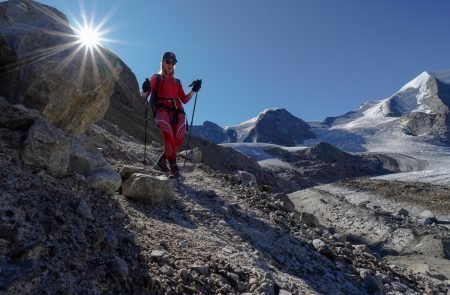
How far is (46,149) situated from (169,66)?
500cm

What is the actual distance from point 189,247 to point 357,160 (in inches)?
2716

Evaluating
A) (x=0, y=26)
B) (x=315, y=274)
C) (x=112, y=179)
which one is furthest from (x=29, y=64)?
(x=315, y=274)

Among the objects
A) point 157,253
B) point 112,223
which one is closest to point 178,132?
point 112,223

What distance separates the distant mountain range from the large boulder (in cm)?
10181

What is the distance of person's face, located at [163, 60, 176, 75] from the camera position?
9.10 meters

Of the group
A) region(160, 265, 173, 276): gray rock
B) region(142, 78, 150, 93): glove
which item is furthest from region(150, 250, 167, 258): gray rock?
region(142, 78, 150, 93): glove

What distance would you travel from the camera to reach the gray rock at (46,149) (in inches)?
171

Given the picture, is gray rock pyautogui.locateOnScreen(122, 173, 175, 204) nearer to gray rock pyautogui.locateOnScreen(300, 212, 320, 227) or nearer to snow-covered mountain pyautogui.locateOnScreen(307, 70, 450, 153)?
gray rock pyautogui.locateOnScreen(300, 212, 320, 227)

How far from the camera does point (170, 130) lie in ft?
29.3

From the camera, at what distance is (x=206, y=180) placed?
10.1 meters

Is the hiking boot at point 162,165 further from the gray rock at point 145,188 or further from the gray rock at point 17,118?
the gray rock at point 17,118

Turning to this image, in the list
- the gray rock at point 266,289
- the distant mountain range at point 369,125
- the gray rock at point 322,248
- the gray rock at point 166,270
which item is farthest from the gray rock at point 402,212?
the distant mountain range at point 369,125

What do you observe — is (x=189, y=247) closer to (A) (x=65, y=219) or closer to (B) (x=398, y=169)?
(A) (x=65, y=219)

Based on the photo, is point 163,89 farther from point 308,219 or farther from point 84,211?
point 84,211
